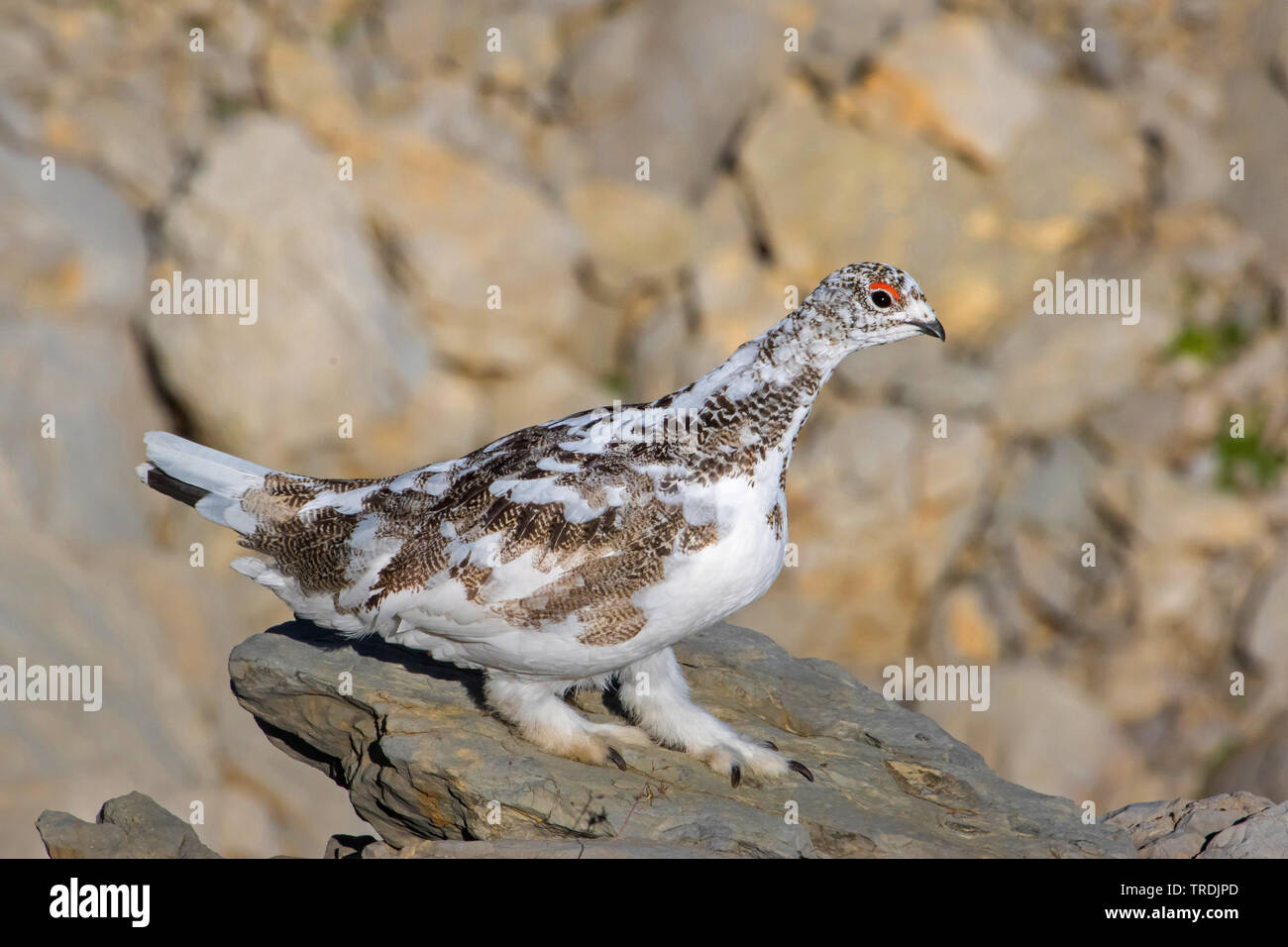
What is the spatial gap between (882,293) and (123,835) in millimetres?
4401

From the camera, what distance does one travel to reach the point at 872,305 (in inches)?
225

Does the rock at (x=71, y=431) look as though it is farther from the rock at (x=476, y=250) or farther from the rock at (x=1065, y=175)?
the rock at (x=1065, y=175)

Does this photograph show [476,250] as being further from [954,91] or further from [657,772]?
[657,772]

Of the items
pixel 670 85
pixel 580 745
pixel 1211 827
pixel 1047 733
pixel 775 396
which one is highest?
pixel 670 85

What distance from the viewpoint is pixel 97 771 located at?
1038 centimetres

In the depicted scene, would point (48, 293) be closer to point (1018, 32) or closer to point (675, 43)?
point (675, 43)

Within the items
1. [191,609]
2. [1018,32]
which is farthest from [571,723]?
[1018,32]

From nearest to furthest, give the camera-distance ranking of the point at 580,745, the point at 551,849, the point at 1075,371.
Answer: the point at 551,849 → the point at 580,745 → the point at 1075,371

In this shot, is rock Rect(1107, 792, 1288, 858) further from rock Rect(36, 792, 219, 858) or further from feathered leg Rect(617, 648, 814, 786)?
rock Rect(36, 792, 219, 858)

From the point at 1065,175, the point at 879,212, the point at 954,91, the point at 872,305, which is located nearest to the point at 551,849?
the point at 872,305

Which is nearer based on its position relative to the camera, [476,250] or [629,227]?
[476,250]

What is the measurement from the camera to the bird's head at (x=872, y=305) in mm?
5707

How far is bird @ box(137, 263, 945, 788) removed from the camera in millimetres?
Result: 5680
